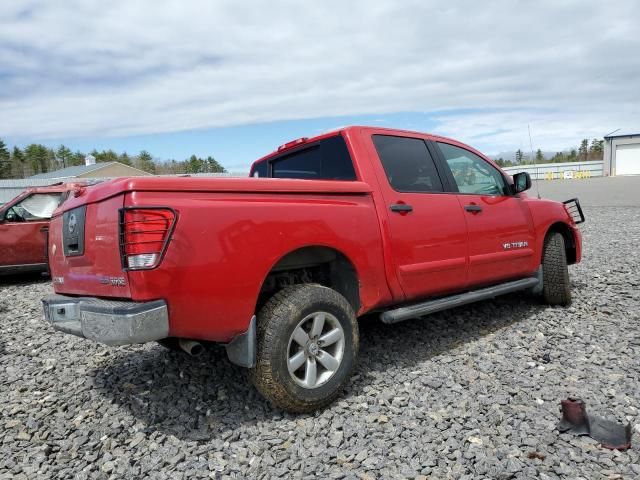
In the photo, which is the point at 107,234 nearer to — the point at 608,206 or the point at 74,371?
the point at 74,371

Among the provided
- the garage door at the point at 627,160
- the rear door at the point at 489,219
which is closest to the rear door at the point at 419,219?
the rear door at the point at 489,219

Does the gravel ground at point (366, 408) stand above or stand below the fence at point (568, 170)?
below

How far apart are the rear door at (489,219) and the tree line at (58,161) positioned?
205ft

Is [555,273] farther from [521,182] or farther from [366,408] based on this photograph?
[366,408]

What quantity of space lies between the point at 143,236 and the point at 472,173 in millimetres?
3228

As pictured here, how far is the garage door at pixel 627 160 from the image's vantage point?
42.3 metres

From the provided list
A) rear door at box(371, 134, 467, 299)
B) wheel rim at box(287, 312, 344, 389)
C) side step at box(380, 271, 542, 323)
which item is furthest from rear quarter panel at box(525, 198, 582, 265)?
wheel rim at box(287, 312, 344, 389)

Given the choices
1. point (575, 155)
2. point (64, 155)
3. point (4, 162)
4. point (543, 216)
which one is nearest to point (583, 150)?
point (575, 155)

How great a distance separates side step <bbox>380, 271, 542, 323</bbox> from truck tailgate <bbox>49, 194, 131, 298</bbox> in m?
1.89

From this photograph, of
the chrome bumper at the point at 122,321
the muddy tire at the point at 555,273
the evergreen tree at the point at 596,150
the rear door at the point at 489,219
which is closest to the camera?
the chrome bumper at the point at 122,321

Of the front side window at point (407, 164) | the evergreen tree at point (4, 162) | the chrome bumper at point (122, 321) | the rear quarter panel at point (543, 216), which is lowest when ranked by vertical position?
the chrome bumper at point (122, 321)

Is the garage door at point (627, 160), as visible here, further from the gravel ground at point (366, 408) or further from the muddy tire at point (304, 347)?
the muddy tire at point (304, 347)

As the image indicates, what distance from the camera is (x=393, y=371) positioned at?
12.3 feet

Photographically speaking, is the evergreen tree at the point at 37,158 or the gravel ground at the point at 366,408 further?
the evergreen tree at the point at 37,158
